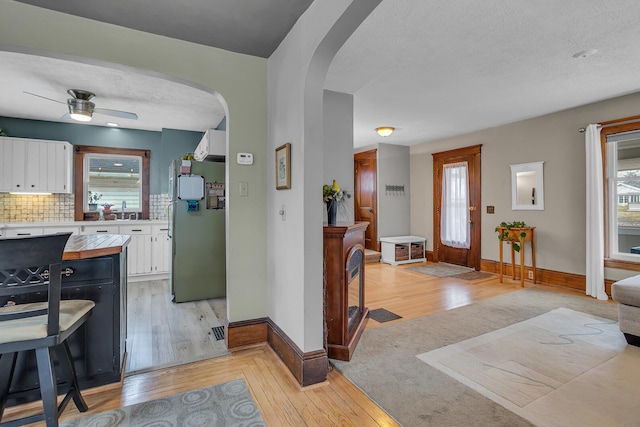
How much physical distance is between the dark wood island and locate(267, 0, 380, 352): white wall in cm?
113

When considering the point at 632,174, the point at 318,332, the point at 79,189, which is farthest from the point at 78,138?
the point at 632,174

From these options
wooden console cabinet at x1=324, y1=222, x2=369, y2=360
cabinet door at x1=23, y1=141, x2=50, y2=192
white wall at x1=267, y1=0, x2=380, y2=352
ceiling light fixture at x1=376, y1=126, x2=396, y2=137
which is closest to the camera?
white wall at x1=267, y1=0, x2=380, y2=352

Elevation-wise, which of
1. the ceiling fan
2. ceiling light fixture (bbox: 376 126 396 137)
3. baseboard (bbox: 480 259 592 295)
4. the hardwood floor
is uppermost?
ceiling light fixture (bbox: 376 126 396 137)

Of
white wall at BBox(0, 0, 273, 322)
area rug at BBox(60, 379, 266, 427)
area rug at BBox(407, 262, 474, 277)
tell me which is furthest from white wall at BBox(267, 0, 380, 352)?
area rug at BBox(407, 262, 474, 277)

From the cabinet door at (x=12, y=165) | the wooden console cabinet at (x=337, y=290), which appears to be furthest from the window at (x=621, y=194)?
the cabinet door at (x=12, y=165)

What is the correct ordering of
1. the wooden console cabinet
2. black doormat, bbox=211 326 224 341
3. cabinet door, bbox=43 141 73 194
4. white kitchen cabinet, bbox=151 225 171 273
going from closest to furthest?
the wooden console cabinet, black doormat, bbox=211 326 224 341, cabinet door, bbox=43 141 73 194, white kitchen cabinet, bbox=151 225 171 273

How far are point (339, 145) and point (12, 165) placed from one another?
480cm

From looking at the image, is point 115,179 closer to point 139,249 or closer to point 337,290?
point 139,249

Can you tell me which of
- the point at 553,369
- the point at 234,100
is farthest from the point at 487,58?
the point at 553,369

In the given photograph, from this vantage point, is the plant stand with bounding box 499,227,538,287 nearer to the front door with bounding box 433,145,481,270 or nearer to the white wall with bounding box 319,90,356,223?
the front door with bounding box 433,145,481,270

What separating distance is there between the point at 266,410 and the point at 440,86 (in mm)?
3619

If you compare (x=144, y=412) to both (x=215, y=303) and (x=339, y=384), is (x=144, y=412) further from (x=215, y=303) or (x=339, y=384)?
(x=215, y=303)

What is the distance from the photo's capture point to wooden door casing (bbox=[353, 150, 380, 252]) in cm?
679

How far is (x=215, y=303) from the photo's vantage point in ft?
12.6
